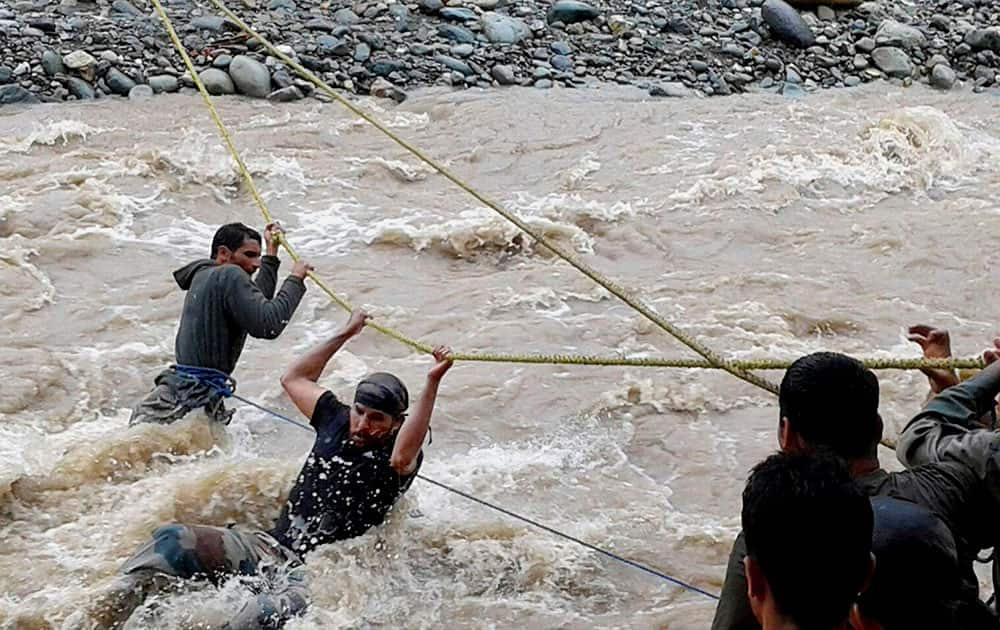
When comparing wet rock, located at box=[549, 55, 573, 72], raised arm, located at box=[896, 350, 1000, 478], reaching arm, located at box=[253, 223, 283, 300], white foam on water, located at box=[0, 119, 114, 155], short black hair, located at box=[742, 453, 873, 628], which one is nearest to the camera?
short black hair, located at box=[742, 453, 873, 628]

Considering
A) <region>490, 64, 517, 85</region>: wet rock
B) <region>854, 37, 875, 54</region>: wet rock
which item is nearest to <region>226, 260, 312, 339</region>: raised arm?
<region>490, 64, 517, 85</region>: wet rock

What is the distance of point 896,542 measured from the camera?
246 centimetres

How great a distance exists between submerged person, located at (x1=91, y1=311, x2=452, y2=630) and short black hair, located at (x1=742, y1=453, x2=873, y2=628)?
2.02 meters

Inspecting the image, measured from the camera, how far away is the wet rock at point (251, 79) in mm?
11891

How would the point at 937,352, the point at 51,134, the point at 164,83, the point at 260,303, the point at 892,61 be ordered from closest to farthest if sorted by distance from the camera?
the point at 937,352, the point at 260,303, the point at 51,134, the point at 164,83, the point at 892,61

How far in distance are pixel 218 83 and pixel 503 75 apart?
2.85 m

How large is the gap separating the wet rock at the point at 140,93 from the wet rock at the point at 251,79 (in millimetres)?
810

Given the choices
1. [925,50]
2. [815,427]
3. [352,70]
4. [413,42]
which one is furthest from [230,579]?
[925,50]

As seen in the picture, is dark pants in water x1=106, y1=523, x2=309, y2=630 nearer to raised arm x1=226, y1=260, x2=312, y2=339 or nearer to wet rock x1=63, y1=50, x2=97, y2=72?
raised arm x1=226, y1=260, x2=312, y2=339

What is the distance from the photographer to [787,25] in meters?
14.0

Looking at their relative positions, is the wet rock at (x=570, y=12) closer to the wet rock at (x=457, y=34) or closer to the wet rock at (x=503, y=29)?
the wet rock at (x=503, y=29)

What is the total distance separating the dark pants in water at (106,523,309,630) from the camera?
4.08 meters

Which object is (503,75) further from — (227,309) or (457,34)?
(227,309)

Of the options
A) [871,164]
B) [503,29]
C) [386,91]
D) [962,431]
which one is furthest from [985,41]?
[962,431]
